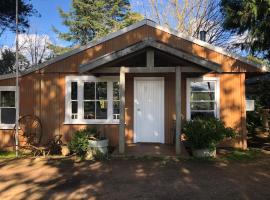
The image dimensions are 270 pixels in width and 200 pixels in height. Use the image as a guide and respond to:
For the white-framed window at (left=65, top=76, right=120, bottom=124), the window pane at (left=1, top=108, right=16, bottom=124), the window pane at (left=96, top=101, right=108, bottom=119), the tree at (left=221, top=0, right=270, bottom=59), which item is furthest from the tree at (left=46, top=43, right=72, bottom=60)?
the tree at (left=221, top=0, right=270, bottom=59)

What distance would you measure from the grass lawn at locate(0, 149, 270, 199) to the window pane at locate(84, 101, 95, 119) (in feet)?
7.99

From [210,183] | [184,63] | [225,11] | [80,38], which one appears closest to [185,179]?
[210,183]

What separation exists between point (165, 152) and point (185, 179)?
9.49 ft

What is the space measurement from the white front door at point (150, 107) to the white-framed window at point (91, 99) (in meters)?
0.72

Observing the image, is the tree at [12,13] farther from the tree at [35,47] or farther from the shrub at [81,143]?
the tree at [35,47]

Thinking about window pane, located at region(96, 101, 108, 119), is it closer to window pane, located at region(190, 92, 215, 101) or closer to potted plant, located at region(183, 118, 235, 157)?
window pane, located at region(190, 92, 215, 101)

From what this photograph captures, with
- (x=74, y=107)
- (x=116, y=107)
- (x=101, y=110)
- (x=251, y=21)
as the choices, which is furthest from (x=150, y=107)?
(x=251, y=21)

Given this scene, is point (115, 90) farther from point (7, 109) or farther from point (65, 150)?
point (7, 109)

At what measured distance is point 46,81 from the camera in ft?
40.4

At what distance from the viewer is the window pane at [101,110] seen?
12.3 m

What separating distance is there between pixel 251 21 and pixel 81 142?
6.48 meters

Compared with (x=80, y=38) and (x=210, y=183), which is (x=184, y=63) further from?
(x=80, y=38)

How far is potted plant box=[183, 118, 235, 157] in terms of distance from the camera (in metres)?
10.0

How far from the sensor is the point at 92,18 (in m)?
33.9
